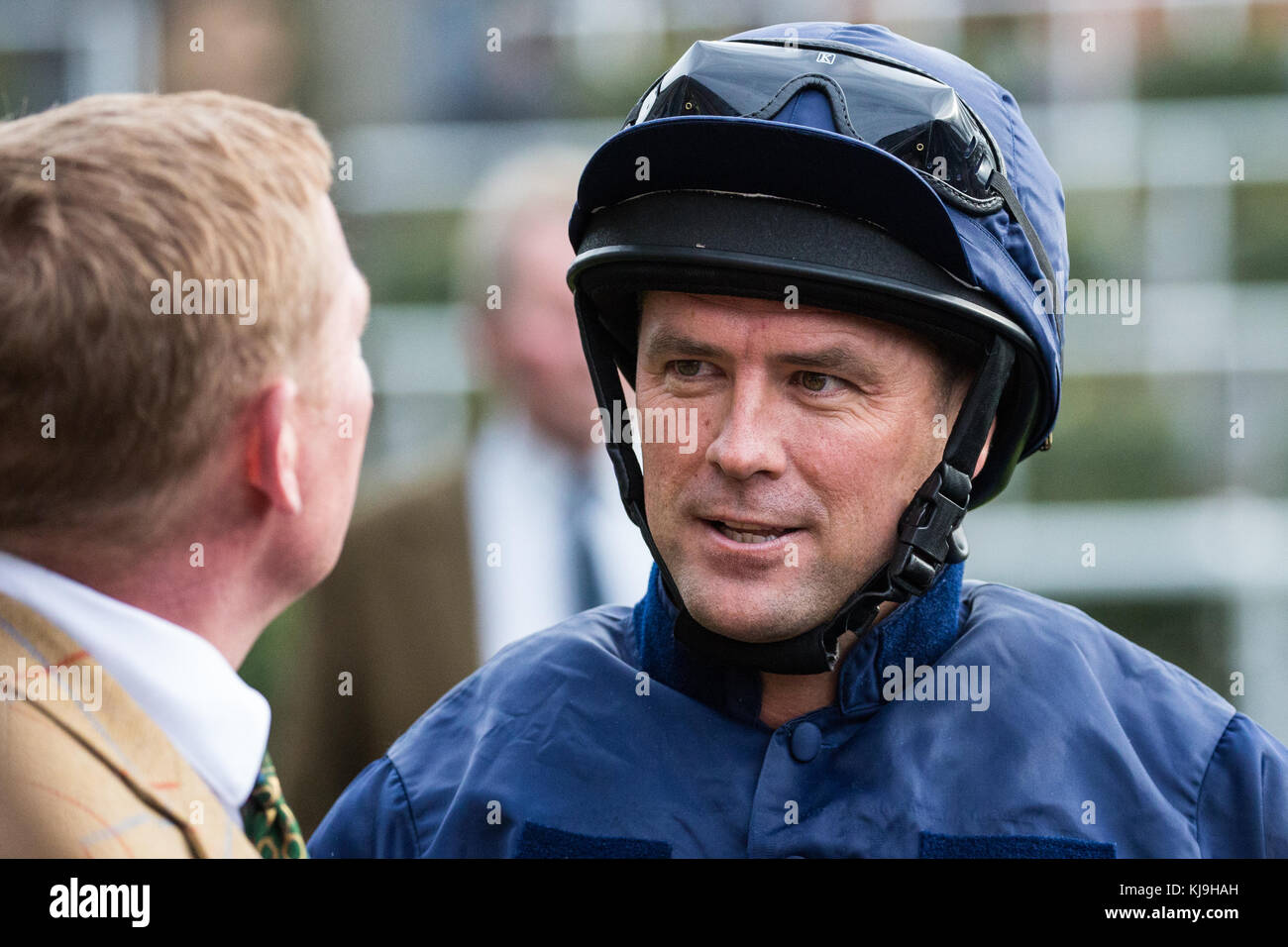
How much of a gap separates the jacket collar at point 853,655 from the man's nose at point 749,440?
25 centimetres

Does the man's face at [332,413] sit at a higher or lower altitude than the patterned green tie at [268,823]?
higher

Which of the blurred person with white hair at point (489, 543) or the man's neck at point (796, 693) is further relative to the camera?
the blurred person with white hair at point (489, 543)

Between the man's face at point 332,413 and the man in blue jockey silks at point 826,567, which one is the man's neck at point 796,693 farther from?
the man's face at point 332,413

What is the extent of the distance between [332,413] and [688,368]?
46cm

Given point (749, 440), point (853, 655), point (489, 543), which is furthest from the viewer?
point (489, 543)

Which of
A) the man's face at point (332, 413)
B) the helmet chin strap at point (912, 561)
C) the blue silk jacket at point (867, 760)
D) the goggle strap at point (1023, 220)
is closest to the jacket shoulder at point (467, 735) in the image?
the blue silk jacket at point (867, 760)

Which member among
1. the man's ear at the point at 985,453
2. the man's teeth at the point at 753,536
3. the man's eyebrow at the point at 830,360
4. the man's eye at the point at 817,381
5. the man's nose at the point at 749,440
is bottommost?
the man's teeth at the point at 753,536

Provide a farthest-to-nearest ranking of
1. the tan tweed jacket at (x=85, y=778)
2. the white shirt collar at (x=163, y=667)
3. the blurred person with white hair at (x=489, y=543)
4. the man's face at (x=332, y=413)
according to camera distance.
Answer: the blurred person with white hair at (x=489, y=543) → the man's face at (x=332, y=413) → the white shirt collar at (x=163, y=667) → the tan tweed jacket at (x=85, y=778)

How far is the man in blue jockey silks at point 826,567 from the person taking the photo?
160 centimetres

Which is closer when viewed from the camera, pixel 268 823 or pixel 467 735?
pixel 268 823

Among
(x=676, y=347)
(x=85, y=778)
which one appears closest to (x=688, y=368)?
(x=676, y=347)

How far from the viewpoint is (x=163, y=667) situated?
4.47 ft

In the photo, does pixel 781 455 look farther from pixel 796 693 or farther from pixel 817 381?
pixel 796 693

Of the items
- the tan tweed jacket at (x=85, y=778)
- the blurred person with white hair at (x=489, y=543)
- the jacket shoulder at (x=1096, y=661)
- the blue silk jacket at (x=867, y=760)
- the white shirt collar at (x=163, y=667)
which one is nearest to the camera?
the tan tweed jacket at (x=85, y=778)
